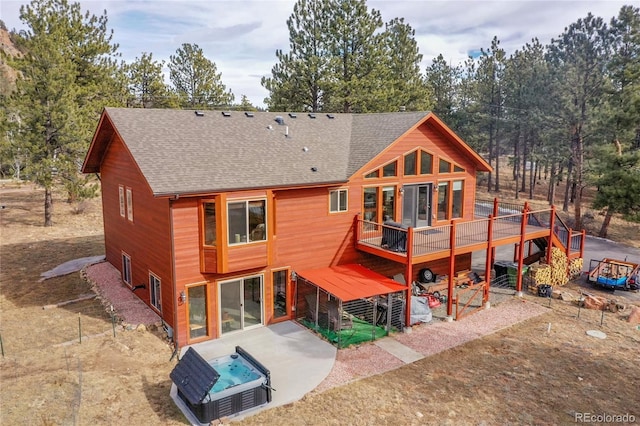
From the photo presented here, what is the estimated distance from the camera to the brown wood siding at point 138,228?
1478 cm

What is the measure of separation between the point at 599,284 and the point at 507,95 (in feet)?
113

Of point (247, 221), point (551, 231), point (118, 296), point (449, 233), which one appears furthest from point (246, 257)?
point (551, 231)

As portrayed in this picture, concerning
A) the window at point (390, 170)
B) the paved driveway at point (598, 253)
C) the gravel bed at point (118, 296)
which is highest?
the window at point (390, 170)

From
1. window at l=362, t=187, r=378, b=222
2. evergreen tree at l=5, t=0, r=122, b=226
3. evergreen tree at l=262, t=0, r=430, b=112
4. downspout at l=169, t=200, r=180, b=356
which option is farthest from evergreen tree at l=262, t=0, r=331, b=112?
downspout at l=169, t=200, r=180, b=356

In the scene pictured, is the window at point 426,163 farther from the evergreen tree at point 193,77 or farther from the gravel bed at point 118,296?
the evergreen tree at point 193,77

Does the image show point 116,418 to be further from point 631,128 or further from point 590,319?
point 631,128

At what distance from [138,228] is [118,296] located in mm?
3210

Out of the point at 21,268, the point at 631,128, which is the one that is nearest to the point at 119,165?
the point at 21,268

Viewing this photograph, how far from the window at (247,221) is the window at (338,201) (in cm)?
332

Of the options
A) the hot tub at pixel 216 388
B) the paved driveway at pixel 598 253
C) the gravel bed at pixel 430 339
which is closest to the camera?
the hot tub at pixel 216 388

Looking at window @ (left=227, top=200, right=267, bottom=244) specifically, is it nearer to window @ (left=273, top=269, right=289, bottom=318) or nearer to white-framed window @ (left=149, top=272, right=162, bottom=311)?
window @ (left=273, top=269, right=289, bottom=318)

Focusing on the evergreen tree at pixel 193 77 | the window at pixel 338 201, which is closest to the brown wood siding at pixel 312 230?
the window at pixel 338 201

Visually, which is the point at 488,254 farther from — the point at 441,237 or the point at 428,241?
the point at 428,241

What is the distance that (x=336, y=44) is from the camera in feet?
121
